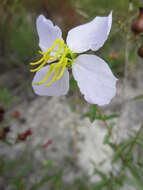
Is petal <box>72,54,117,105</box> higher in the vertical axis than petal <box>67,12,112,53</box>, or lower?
lower

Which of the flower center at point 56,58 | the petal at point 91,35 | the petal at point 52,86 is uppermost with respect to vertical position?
the petal at point 91,35

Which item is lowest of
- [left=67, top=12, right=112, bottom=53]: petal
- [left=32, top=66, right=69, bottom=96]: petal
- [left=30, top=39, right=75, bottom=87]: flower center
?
[left=32, top=66, right=69, bottom=96]: petal

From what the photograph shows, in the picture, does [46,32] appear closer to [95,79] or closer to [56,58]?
[56,58]

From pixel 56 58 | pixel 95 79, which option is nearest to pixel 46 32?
pixel 56 58

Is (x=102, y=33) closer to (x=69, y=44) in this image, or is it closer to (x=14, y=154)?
(x=69, y=44)

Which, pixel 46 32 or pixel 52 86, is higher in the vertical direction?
pixel 46 32

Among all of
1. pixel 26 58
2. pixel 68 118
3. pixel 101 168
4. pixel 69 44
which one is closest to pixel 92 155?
pixel 101 168

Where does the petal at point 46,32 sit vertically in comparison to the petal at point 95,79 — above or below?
above
